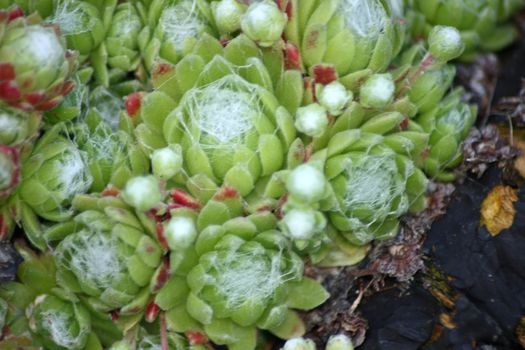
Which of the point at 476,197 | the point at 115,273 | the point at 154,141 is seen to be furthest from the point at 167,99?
the point at 476,197

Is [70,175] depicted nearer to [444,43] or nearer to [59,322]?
[59,322]

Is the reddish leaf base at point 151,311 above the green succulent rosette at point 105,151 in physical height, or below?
below

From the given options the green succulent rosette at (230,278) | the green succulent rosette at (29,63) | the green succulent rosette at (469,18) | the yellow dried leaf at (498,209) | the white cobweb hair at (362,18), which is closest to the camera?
the green succulent rosette at (29,63)

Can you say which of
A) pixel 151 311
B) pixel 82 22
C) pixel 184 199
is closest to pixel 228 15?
pixel 82 22

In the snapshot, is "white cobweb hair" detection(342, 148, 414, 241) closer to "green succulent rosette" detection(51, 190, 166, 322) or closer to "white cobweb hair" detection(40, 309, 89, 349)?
"green succulent rosette" detection(51, 190, 166, 322)

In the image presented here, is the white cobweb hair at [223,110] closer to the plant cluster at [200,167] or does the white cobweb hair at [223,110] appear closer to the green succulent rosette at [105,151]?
the plant cluster at [200,167]

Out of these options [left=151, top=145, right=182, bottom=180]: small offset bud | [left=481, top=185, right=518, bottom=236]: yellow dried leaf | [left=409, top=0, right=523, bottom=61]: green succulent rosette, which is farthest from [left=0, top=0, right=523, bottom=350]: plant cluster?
[left=409, top=0, right=523, bottom=61]: green succulent rosette

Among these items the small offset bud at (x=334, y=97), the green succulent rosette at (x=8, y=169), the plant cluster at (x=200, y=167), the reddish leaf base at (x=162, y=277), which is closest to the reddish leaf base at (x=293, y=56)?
the plant cluster at (x=200, y=167)
